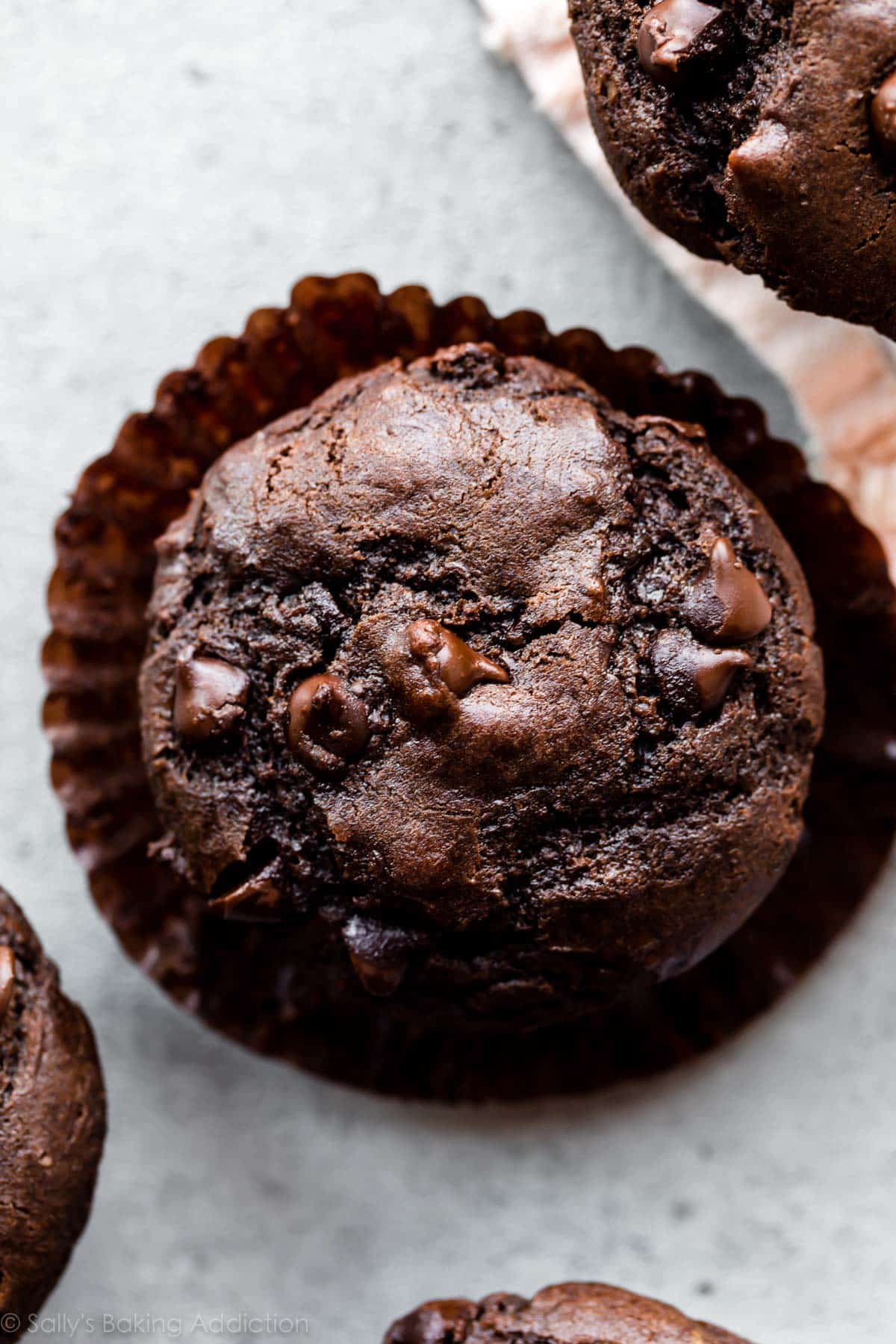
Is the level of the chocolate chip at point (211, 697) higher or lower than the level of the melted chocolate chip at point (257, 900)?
higher

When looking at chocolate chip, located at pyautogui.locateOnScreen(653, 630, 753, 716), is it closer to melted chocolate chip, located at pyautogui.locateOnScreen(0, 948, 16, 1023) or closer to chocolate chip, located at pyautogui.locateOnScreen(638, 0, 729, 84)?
chocolate chip, located at pyautogui.locateOnScreen(638, 0, 729, 84)

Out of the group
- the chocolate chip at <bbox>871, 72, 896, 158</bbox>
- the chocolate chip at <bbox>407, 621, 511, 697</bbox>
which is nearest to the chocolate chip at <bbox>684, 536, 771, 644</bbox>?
the chocolate chip at <bbox>407, 621, 511, 697</bbox>

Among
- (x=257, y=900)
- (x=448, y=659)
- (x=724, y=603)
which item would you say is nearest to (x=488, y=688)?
(x=448, y=659)

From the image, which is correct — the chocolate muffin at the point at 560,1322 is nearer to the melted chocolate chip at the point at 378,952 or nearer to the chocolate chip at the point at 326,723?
the melted chocolate chip at the point at 378,952

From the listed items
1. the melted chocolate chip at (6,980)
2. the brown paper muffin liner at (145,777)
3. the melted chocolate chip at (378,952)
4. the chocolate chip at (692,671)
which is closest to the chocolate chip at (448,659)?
the chocolate chip at (692,671)

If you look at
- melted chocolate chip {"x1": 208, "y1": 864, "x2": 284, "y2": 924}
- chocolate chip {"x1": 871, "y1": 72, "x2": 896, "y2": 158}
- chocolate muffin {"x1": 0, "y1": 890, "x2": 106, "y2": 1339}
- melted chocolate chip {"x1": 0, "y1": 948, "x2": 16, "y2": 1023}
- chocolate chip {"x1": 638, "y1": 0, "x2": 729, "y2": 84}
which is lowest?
chocolate muffin {"x1": 0, "y1": 890, "x2": 106, "y2": 1339}

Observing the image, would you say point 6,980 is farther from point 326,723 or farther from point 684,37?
point 684,37

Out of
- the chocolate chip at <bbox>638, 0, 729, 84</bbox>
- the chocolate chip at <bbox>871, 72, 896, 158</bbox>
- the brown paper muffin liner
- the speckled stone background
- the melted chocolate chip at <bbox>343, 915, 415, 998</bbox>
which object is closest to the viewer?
the chocolate chip at <bbox>871, 72, 896, 158</bbox>
